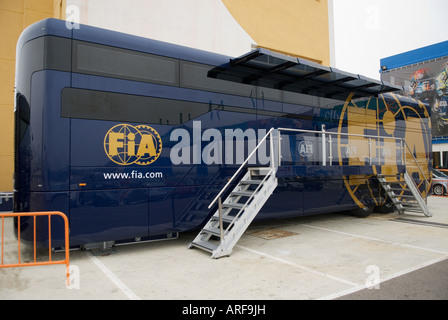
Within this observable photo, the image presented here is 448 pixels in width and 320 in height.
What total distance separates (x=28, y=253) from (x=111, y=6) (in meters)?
7.63

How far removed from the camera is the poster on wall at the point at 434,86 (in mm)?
29406

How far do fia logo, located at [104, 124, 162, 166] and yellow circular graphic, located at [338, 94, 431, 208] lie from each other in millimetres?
5231

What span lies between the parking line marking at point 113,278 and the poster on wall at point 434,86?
30.3m

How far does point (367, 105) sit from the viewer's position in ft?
31.9

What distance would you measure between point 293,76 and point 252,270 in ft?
15.8

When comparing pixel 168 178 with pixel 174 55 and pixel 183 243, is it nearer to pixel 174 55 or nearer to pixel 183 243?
pixel 183 243

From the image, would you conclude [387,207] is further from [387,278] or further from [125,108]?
[125,108]

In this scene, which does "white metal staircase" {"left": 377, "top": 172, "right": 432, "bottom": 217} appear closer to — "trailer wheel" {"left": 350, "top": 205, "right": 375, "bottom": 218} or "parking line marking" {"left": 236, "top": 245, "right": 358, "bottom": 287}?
"trailer wheel" {"left": 350, "top": 205, "right": 375, "bottom": 218}

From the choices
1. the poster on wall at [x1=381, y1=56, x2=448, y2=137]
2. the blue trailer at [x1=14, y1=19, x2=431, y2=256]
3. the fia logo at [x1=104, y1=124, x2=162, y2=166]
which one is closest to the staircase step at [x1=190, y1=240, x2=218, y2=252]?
the blue trailer at [x1=14, y1=19, x2=431, y2=256]

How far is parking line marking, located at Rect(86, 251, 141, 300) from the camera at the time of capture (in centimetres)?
398

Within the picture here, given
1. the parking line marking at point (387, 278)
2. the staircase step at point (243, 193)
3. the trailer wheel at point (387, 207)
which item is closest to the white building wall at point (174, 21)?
the staircase step at point (243, 193)

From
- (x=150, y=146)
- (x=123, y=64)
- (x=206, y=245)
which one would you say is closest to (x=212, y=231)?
(x=206, y=245)

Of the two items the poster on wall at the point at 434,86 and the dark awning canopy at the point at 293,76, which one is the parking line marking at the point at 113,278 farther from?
the poster on wall at the point at 434,86

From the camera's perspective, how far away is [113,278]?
4598mm
